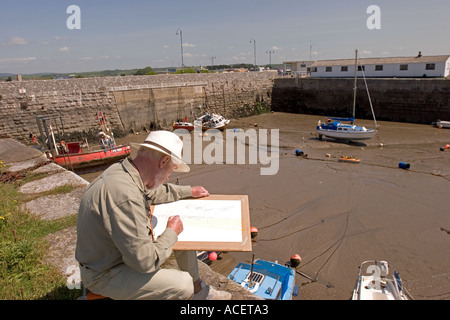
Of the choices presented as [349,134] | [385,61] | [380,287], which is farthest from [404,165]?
[385,61]

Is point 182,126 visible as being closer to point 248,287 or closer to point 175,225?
point 248,287

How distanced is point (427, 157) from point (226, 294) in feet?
57.3

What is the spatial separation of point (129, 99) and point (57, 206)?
19656 millimetres

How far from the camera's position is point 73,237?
4.25 m

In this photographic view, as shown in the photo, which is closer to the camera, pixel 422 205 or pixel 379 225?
pixel 379 225

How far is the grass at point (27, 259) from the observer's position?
3139 mm

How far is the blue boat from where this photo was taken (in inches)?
235

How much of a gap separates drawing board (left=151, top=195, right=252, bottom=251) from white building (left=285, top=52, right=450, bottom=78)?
30.6 metres

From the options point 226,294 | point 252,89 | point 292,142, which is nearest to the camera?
point 226,294

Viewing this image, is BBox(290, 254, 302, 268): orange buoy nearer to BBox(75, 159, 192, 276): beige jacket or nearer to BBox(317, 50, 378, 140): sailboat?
BBox(75, 159, 192, 276): beige jacket

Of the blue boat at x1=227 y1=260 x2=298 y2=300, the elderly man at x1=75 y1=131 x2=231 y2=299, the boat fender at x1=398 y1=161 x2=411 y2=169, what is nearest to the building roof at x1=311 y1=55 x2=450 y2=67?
the boat fender at x1=398 y1=161 x2=411 y2=169
